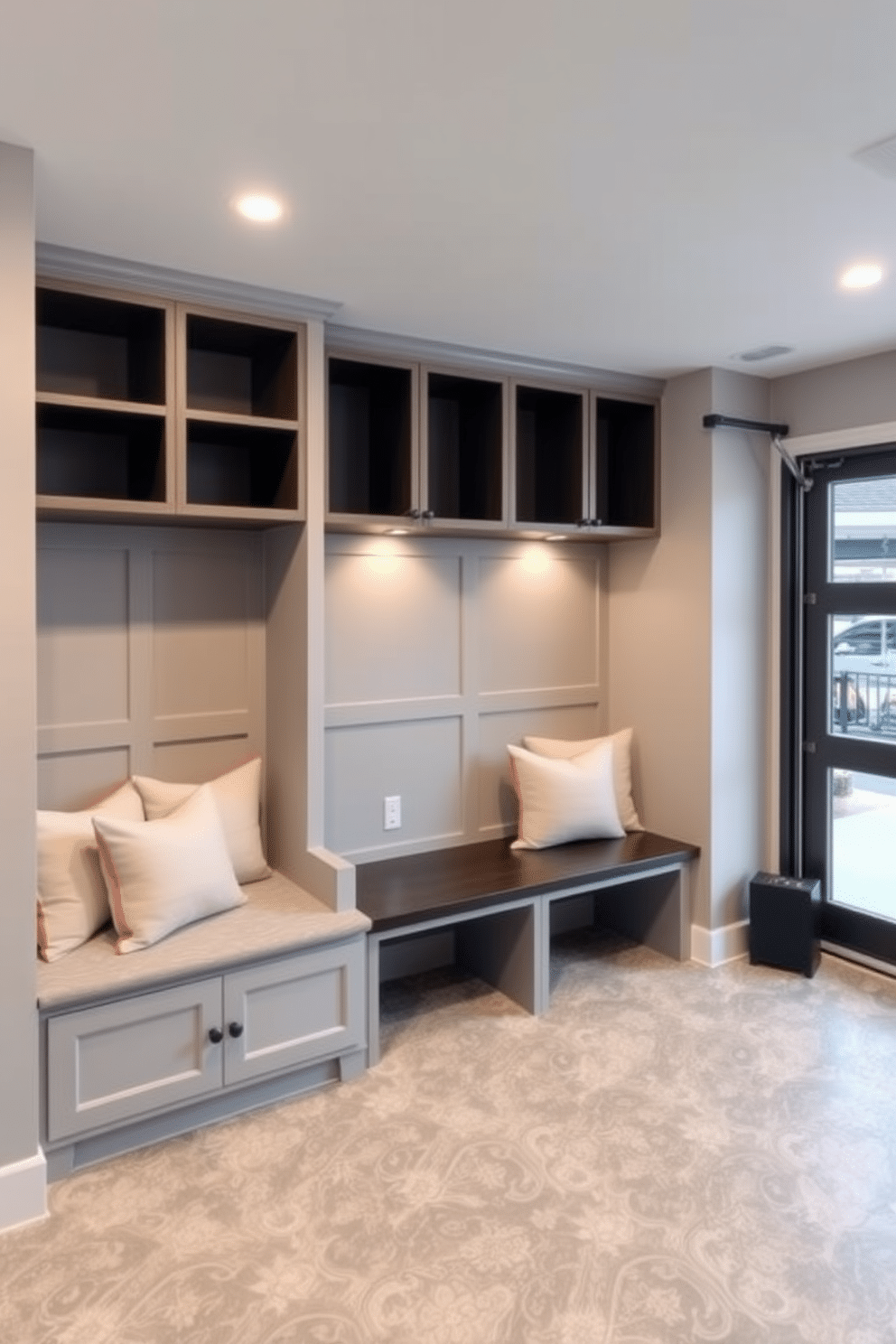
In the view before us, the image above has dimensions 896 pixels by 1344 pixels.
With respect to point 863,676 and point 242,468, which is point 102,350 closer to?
point 242,468

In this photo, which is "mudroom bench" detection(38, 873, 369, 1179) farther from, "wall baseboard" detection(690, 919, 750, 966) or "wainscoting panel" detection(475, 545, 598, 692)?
"wall baseboard" detection(690, 919, 750, 966)

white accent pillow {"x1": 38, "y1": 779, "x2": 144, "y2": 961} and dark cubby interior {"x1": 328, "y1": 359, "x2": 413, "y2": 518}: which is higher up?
dark cubby interior {"x1": 328, "y1": 359, "x2": 413, "y2": 518}

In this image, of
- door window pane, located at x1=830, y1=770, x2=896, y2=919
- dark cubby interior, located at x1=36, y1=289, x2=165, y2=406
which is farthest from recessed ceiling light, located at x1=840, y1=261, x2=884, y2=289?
dark cubby interior, located at x1=36, y1=289, x2=165, y2=406

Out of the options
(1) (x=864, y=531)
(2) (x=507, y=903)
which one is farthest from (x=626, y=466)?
(2) (x=507, y=903)

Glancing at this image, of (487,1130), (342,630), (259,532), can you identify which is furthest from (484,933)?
(259,532)

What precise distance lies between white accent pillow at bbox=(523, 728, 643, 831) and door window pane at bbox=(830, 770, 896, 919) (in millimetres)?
857

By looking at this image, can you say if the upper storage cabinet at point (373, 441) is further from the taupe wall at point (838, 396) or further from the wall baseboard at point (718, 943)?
the wall baseboard at point (718, 943)

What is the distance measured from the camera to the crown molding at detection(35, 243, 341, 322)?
8.08ft

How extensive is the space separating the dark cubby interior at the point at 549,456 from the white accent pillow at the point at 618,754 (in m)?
0.98

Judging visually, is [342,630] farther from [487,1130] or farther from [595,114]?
[595,114]

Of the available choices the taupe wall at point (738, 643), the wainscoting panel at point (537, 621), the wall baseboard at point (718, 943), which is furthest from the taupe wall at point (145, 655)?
the wall baseboard at point (718, 943)

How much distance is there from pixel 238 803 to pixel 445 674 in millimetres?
1106

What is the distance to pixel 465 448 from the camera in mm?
3711

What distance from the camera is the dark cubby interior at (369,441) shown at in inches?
130
